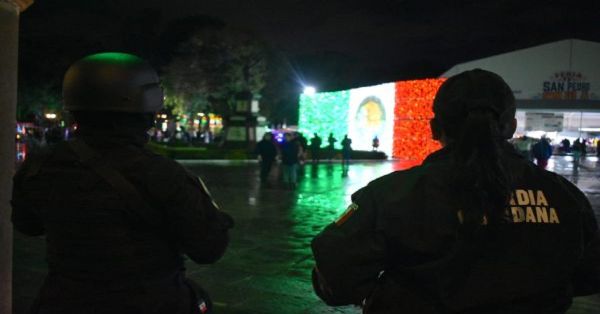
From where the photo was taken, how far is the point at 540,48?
26.2 m

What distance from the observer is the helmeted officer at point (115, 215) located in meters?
1.86

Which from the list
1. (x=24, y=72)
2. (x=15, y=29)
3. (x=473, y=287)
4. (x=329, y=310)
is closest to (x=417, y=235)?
(x=473, y=287)

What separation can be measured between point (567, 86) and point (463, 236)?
89.1 ft

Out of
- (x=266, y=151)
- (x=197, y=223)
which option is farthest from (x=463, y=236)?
(x=266, y=151)

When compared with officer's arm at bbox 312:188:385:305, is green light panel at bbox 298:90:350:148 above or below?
above

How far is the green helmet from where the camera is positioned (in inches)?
80.7

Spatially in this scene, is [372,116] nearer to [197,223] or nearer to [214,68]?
[214,68]

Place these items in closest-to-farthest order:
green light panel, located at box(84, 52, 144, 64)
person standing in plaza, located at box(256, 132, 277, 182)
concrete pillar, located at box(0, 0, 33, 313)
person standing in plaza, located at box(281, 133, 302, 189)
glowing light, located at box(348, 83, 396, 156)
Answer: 1. green light panel, located at box(84, 52, 144, 64)
2. concrete pillar, located at box(0, 0, 33, 313)
3. person standing in plaza, located at box(281, 133, 302, 189)
4. person standing in plaza, located at box(256, 132, 277, 182)
5. glowing light, located at box(348, 83, 396, 156)

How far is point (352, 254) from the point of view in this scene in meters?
1.59

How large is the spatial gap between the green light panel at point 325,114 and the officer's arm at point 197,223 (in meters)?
30.3

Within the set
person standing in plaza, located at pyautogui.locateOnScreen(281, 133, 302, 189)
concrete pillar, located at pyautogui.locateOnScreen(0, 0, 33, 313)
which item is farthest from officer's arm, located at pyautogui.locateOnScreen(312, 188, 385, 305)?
person standing in plaza, located at pyautogui.locateOnScreen(281, 133, 302, 189)

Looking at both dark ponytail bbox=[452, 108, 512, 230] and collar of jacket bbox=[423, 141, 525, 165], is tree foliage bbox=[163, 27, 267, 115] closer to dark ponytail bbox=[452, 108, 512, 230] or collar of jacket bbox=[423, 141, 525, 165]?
collar of jacket bbox=[423, 141, 525, 165]

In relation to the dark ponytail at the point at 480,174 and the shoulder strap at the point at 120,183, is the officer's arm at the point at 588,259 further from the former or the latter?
the shoulder strap at the point at 120,183

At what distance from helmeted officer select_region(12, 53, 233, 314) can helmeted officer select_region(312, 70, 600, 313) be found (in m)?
0.51
